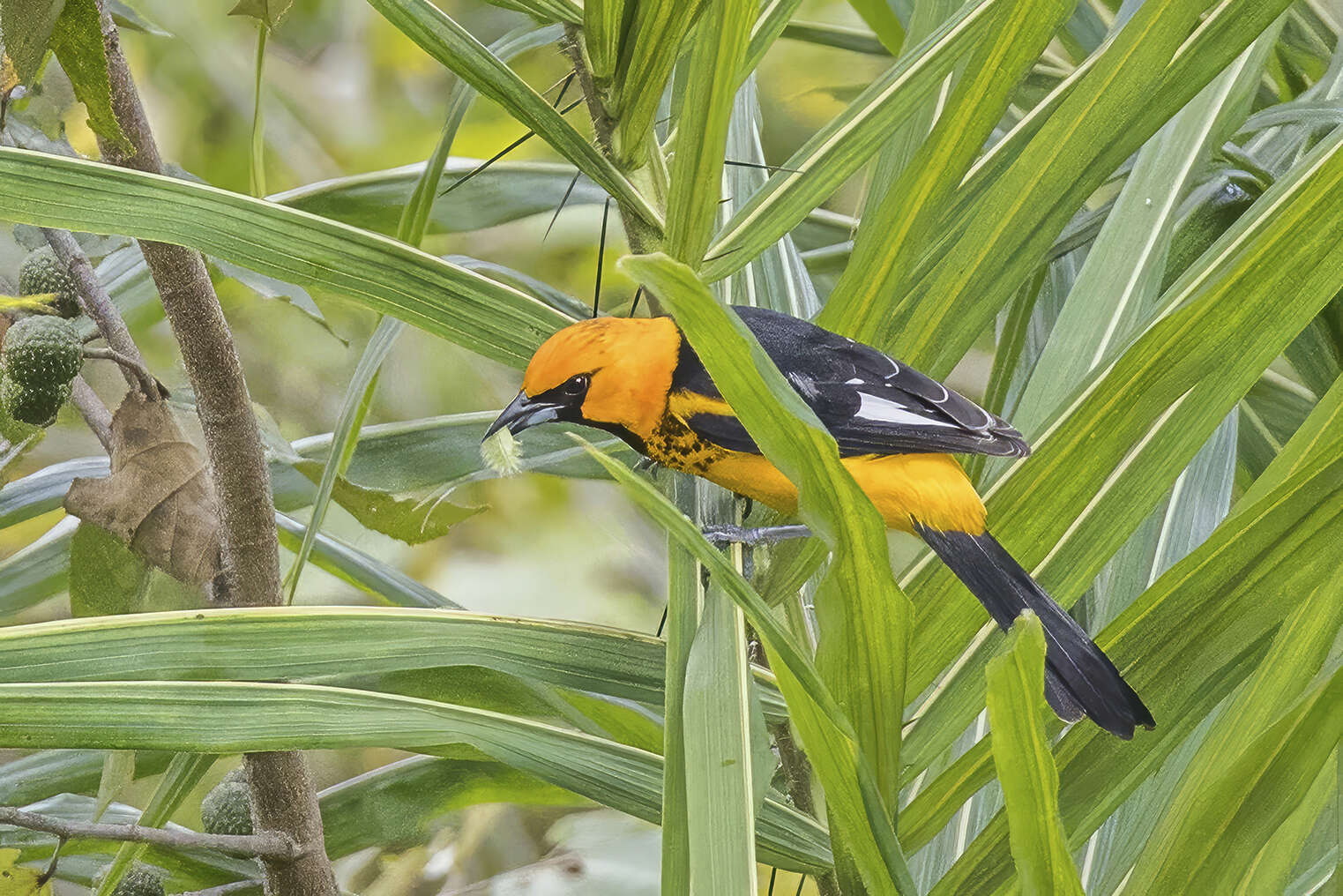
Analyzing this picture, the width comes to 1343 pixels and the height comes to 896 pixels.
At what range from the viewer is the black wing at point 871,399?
455 mm

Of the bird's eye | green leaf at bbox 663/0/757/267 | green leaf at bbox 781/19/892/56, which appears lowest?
green leaf at bbox 663/0/757/267

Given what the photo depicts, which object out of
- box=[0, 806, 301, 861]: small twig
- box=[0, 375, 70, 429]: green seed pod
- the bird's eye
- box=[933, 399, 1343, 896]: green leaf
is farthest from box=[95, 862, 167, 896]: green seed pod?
box=[933, 399, 1343, 896]: green leaf

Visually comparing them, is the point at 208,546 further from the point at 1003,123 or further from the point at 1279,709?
the point at 1003,123

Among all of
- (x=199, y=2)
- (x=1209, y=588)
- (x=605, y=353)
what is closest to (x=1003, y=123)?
(x=605, y=353)

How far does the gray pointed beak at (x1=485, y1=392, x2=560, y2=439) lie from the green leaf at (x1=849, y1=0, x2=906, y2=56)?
359 millimetres

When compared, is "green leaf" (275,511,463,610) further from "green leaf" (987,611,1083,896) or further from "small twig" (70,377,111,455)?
"green leaf" (987,611,1083,896)

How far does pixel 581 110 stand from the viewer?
1.33m

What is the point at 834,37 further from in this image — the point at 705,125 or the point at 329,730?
the point at 329,730

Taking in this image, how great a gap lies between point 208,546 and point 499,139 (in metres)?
0.75

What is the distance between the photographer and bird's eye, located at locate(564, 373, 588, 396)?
539mm

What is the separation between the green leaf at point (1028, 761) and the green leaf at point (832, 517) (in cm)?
4

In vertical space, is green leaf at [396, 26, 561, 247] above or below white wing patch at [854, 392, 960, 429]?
above

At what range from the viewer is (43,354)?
56 centimetres

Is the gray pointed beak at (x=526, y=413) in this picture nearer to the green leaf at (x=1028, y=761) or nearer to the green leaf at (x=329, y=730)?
the green leaf at (x=329, y=730)
